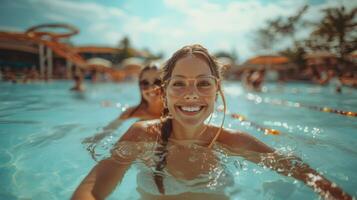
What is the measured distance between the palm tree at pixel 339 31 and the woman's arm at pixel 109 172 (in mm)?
13105

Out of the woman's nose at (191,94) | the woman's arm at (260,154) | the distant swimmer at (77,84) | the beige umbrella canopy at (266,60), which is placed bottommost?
the distant swimmer at (77,84)

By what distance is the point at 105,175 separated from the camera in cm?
197

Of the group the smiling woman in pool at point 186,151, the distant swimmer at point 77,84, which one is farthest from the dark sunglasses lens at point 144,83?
the distant swimmer at point 77,84

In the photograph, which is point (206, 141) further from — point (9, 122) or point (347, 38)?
point (347, 38)

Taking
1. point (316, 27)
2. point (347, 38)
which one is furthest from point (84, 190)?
point (316, 27)

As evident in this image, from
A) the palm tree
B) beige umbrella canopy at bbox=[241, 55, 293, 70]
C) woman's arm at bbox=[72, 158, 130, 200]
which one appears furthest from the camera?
beige umbrella canopy at bbox=[241, 55, 293, 70]

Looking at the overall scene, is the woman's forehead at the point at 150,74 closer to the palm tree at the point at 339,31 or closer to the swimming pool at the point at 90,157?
the swimming pool at the point at 90,157

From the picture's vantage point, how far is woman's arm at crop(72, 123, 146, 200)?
5.82 feet

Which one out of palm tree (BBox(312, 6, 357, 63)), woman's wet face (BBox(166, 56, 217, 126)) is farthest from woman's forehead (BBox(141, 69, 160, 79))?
palm tree (BBox(312, 6, 357, 63))

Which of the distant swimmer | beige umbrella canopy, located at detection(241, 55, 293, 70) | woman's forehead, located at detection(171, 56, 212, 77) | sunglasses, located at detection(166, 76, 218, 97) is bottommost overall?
the distant swimmer

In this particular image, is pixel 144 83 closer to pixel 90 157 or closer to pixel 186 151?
pixel 90 157

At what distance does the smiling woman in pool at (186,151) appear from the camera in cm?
207

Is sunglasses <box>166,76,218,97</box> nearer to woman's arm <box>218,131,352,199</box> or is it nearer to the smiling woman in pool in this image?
the smiling woman in pool

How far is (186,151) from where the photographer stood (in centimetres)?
265
